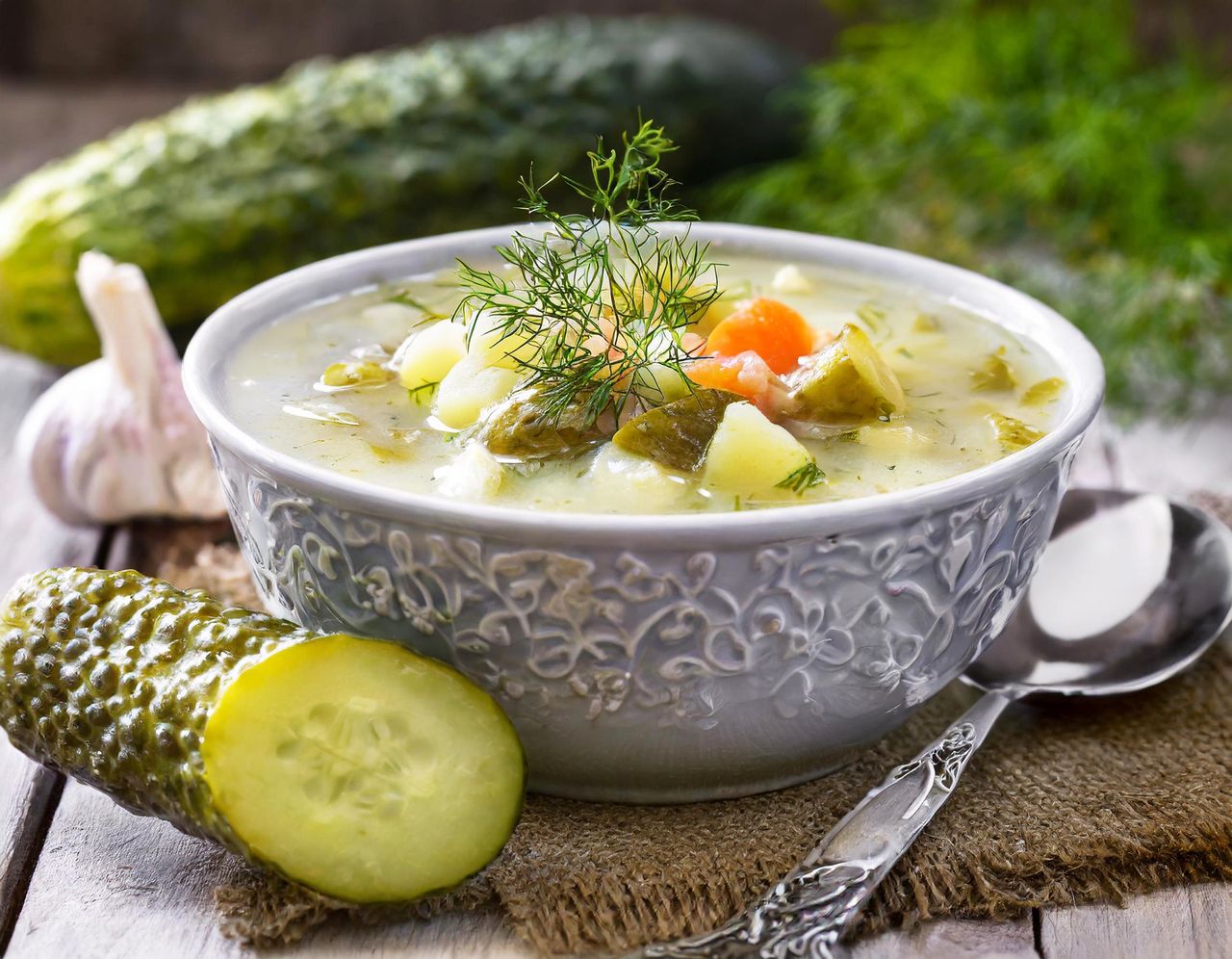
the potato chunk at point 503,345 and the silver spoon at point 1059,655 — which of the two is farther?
the potato chunk at point 503,345

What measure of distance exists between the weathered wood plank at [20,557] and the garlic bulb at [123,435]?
7 centimetres

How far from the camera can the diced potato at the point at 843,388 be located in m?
1.93

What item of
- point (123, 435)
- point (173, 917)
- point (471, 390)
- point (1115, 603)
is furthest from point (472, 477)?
point (123, 435)

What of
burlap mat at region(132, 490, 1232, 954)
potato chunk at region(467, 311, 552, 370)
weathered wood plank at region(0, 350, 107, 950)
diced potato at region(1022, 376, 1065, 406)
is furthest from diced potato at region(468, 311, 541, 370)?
weathered wood plank at region(0, 350, 107, 950)

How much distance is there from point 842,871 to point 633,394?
655mm

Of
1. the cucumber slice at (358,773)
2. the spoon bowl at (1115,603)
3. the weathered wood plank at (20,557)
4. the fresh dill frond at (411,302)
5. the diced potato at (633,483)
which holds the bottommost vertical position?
the weathered wood plank at (20,557)

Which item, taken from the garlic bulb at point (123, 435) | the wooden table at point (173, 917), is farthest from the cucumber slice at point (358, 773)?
the garlic bulb at point (123, 435)

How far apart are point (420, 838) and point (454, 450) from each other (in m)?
0.55

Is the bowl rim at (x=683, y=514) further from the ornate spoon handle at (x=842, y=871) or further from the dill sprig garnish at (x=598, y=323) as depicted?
the ornate spoon handle at (x=842, y=871)

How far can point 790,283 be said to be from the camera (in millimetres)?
2420

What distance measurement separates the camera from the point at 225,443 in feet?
5.91

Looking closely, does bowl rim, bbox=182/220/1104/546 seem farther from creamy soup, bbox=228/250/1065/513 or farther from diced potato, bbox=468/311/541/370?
diced potato, bbox=468/311/541/370

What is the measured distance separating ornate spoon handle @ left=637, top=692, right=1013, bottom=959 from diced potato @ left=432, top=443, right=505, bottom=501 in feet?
1.88

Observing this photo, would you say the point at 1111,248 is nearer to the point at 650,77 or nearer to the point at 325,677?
the point at 650,77
